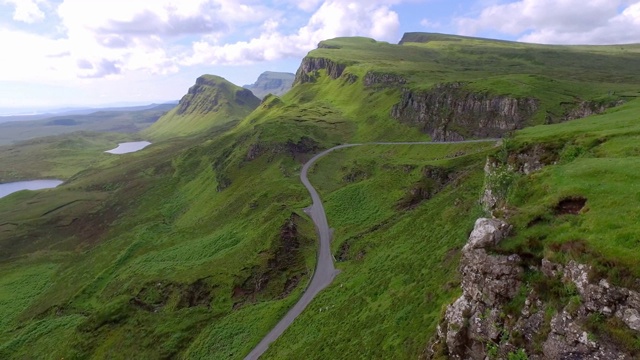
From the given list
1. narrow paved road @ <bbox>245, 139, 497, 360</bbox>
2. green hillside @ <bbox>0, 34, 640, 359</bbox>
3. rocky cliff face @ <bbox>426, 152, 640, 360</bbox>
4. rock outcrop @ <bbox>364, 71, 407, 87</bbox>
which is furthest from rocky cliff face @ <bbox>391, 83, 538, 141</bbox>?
rocky cliff face @ <bbox>426, 152, 640, 360</bbox>

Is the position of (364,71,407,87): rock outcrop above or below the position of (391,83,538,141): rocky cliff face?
above

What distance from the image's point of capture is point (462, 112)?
126 m

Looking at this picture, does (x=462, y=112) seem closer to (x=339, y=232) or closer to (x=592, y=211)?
(x=339, y=232)

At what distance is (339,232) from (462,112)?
6984cm

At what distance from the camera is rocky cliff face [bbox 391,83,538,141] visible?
367 ft

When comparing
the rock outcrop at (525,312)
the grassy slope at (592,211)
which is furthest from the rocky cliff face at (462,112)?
the rock outcrop at (525,312)

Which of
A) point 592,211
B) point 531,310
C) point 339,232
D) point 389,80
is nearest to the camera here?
point 531,310

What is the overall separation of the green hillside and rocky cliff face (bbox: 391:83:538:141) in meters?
0.58

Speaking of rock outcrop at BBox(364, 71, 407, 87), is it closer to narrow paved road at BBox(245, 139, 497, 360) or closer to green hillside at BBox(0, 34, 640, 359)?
green hillside at BBox(0, 34, 640, 359)

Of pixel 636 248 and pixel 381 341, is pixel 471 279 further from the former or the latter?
pixel 381 341

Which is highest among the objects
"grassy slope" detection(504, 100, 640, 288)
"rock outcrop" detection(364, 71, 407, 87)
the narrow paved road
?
"rock outcrop" detection(364, 71, 407, 87)

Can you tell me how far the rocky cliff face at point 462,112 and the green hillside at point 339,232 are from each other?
1.90 feet

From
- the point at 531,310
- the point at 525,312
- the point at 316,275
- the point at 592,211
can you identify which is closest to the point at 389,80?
the point at 316,275

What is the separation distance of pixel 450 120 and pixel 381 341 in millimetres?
102099
